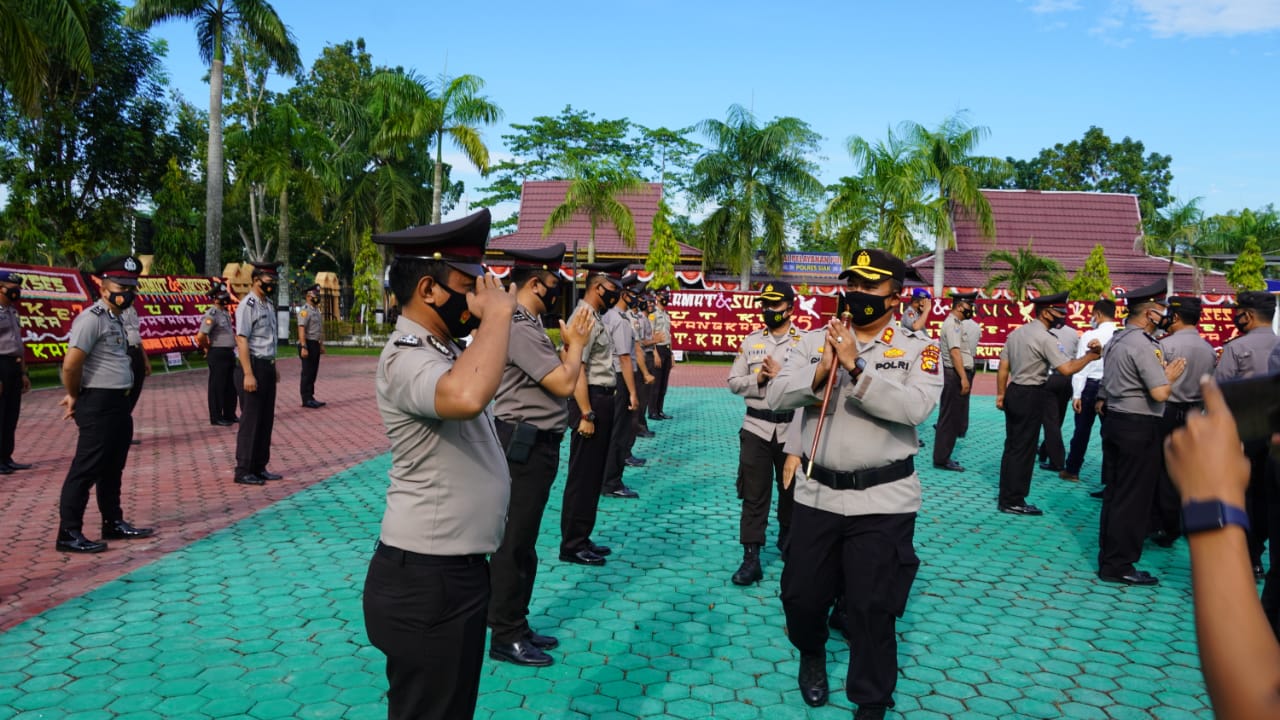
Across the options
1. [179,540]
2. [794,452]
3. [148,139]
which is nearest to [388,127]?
[148,139]

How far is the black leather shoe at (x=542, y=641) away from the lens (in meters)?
4.40

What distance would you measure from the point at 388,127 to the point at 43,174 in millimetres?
9376

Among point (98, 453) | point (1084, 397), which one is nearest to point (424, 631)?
point (98, 453)

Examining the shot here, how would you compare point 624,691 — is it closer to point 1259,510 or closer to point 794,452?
point 794,452

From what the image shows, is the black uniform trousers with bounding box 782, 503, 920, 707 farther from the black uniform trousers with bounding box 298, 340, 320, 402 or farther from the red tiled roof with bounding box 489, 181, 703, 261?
the red tiled roof with bounding box 489, 181, 703, 261

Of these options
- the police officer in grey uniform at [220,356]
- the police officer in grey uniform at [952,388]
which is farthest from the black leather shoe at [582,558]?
the police officer in grey uniform at [220,356]

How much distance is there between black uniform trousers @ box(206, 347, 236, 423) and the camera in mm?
11531

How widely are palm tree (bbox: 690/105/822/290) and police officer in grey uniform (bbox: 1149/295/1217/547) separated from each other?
20433 millimetres

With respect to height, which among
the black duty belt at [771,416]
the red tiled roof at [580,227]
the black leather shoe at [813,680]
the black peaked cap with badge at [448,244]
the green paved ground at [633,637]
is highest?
the red tiled roof at [580,227]

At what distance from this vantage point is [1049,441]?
959 centimetres

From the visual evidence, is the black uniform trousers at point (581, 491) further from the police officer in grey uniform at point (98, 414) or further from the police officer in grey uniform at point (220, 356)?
the police officer in grey uniform at point (220, 356)

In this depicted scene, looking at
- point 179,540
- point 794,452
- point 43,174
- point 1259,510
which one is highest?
point 43,174

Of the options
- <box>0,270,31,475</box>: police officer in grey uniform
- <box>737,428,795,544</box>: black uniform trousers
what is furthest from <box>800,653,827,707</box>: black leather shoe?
<box>0,270,31,475</box>: police officer in grey uniform

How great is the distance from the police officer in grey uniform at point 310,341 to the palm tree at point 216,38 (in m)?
10.1
